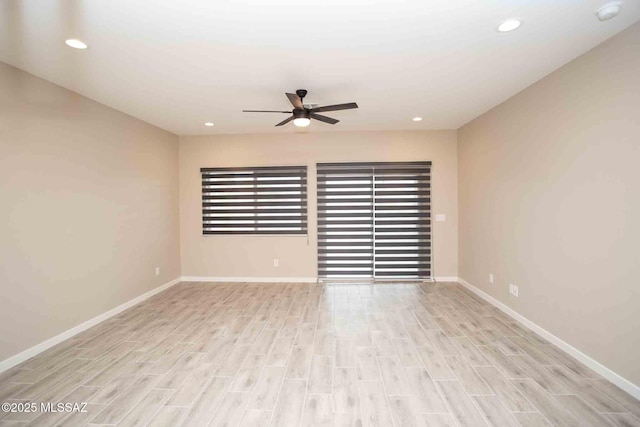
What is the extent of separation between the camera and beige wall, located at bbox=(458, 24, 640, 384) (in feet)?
7.27

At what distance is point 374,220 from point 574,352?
3.24 metres

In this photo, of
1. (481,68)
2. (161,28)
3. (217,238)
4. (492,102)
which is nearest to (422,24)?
(481,68)

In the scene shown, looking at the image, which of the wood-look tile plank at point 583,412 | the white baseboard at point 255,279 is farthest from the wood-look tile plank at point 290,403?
the white baseboard at point 255,279

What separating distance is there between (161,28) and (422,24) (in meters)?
2.01

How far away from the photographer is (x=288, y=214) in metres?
5.42

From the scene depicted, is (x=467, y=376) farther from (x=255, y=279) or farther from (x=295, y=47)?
(x=255, y=279)

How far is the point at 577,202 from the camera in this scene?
2676 millimetres

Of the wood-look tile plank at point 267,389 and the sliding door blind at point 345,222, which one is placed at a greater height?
the sliding door blind at point 345,222

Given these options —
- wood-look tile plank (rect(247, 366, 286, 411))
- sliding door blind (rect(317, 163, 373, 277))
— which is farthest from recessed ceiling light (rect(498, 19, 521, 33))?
wood-look tile plank (rect(247, 366, 286, 411))

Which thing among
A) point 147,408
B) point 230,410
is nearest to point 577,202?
point 230,410

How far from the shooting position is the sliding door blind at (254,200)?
17.7 feet

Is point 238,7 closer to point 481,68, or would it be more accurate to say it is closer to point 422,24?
point 422,24

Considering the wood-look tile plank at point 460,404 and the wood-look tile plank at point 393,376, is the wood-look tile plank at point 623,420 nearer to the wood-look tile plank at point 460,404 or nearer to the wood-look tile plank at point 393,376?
the wood-look tile plank at point 460,404

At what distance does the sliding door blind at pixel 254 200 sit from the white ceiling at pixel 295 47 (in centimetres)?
177
